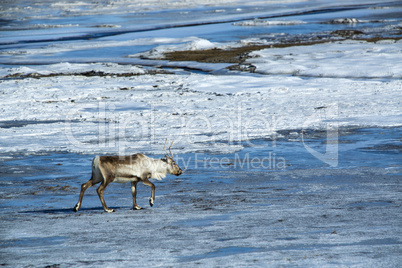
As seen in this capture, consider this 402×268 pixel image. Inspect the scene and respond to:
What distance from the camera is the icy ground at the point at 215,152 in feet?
20.9

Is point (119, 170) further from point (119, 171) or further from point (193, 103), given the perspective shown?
point (193, 103)

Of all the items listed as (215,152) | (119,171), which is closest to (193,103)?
(215,152)

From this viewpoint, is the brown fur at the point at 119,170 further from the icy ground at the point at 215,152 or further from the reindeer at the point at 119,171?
the icy ground at the point at 215,152

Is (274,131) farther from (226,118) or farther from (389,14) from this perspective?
(389,14)

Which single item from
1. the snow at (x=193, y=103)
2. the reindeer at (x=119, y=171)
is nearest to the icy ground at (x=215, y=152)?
the snow at (x=193, y=103)

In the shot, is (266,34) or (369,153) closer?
(369,153)

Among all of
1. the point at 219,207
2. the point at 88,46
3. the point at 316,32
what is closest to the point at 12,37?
the point at 88,46

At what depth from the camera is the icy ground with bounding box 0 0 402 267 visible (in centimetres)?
638

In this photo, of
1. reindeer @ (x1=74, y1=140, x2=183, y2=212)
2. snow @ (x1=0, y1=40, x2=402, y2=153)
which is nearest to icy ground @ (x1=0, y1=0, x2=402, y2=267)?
snow @ (x1=0, y1=40, x2=402, y2=153)

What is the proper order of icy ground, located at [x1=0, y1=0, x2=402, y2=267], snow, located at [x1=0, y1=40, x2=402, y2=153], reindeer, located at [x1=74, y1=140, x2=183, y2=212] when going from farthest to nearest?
snow, located at [x1=0, y1=40, x2=402, y2=153] → reindeer, located at [x1=74, y1=140, x2=183, y2=212] → icy ground, located at [x1=0, y1=0, x2=402, y2=267]

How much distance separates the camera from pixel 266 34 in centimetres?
3947

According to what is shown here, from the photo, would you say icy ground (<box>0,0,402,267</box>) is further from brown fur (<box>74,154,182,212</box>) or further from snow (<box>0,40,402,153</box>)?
brown fur (<box>74,154,182,212</box>)

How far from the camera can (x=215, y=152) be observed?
12.6 meters

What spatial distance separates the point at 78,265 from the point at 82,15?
201ft
